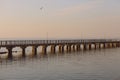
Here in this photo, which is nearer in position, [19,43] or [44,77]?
[44,77]

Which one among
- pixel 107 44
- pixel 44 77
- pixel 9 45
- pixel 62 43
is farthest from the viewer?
pixel 107 44

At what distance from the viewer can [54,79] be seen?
2942 cm

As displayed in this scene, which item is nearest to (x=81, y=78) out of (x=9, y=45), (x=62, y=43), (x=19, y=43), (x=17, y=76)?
(x=17, y=76)

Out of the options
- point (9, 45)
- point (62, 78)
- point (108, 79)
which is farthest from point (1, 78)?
point (9, 45)

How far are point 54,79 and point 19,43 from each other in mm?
35646

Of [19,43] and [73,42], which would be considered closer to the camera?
[19,43]

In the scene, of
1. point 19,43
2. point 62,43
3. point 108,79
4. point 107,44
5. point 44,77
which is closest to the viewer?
point 108,79

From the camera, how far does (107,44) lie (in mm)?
102062

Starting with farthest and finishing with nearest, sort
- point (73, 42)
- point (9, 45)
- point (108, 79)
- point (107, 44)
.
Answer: point (107, 44) < point (73, 42) < point (9, 45) < point (108, 79)

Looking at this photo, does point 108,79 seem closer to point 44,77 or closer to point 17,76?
point 44,77

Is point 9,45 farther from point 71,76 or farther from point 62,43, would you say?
point 71,76

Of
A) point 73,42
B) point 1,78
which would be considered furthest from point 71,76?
point 73,42

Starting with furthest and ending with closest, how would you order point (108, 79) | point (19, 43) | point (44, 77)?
point (19, 43) → point (44, 77) → point (108, 79)

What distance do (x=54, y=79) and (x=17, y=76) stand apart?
16.5 feet
